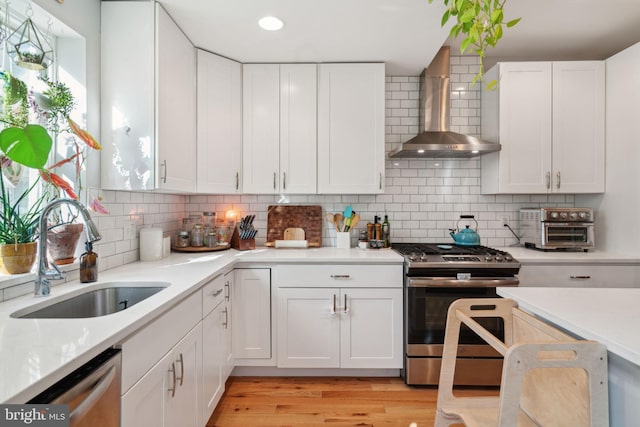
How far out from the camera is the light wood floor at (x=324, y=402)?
6.80 ft

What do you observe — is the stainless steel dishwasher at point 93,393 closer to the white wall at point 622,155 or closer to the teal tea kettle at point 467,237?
the teal tea kettle at point 467,237

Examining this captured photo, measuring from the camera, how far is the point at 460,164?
10.4 ft

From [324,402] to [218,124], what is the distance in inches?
87.3

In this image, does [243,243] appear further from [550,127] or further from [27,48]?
[550,127]

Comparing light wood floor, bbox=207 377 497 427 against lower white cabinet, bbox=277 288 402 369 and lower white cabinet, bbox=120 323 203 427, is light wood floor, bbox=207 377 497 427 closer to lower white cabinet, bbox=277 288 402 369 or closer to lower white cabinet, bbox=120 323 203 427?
lower white cabinet, bbox=277 288 402 369

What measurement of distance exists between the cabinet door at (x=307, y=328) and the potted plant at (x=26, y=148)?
141 cm

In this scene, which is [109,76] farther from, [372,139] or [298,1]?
[372,139]

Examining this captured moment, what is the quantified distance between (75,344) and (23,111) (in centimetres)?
114

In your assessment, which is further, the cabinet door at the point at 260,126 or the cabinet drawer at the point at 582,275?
the cabinet door at the point at 260,126

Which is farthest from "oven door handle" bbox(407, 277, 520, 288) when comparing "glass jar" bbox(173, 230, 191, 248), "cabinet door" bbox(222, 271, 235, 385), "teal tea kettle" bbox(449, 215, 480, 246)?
"glass jar" bbox(173, 230, 191, 248)

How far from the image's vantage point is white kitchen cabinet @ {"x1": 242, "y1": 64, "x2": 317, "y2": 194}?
282 cm

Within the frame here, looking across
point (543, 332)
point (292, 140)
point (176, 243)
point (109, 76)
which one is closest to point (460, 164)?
point (292, 140)

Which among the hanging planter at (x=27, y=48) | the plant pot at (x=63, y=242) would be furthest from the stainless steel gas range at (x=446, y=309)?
the hanging planter at (x=27, y=48)

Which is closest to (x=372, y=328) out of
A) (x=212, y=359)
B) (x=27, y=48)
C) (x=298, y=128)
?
(x=212, y=359)
